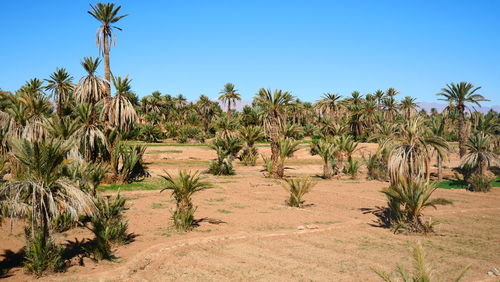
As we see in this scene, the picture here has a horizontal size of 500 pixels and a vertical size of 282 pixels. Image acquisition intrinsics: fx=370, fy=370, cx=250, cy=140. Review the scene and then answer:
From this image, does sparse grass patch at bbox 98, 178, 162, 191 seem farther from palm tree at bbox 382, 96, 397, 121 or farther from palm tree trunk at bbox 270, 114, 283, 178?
palm tree at bbox 382, 96, 397, 121

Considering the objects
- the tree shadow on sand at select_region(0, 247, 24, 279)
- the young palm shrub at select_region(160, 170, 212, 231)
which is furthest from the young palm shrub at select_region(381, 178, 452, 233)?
the tree shadow on sand at select_region(0, 247, 24, 279)

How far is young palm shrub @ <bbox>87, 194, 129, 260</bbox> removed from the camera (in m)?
8.53

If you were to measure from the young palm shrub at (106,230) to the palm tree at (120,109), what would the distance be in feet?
29.4

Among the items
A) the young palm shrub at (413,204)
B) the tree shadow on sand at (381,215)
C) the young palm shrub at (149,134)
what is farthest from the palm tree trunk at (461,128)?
the young palm shrub at (149,134)

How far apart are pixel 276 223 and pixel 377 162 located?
15.2 meters

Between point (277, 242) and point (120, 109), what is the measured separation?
43.8 ft

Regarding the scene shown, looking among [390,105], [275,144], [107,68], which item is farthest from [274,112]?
[390,105]

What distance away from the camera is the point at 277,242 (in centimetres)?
1048

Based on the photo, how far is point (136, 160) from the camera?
20.3 metres

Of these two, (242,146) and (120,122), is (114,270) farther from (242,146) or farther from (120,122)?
(242,146)

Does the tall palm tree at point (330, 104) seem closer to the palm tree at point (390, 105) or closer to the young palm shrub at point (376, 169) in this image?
the palm tree at point (390, 105)

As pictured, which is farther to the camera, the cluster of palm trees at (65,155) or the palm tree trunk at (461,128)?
the palm tree trunk at (461,128)

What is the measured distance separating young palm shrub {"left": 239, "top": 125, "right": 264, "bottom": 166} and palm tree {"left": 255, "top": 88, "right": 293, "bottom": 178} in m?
5.48

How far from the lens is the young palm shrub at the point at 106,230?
8.53 meters
